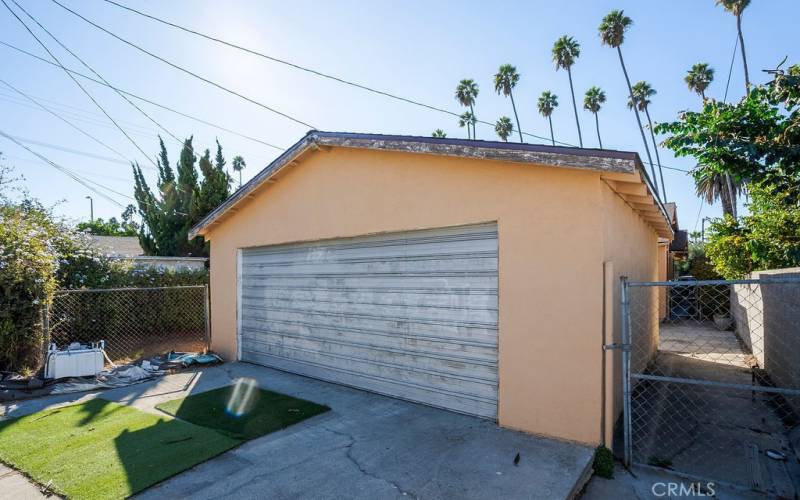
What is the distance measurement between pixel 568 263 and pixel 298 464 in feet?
10.8

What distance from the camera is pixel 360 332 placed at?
6.16 metres

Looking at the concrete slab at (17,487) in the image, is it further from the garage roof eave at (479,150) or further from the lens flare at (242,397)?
the garage roof eave at (479,150)

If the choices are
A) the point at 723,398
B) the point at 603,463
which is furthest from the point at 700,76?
the point at 603,463

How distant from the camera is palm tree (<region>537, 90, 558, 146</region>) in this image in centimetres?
3509

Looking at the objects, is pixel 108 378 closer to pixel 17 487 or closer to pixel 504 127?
pixel 17 487

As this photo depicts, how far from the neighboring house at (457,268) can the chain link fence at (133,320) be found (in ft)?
11.1

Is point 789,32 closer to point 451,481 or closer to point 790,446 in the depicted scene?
point 790,446

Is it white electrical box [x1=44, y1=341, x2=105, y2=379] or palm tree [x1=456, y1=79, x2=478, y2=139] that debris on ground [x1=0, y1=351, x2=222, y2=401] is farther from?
palm tree [x1=456, y1=79, x2=478, y2=139]

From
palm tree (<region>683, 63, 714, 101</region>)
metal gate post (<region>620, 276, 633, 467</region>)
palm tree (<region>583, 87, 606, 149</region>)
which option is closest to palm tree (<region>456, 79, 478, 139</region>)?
palm tree (<region>583, 87, 606, 149</region>)

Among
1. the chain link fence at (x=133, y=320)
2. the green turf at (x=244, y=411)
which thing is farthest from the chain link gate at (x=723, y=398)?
the chain link fence at (x=133, y=320)

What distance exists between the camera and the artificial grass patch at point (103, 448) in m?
3.52

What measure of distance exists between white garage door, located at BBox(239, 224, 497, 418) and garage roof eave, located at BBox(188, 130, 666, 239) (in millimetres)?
932

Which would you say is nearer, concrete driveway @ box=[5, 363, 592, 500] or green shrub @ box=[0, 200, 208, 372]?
concrete driveway @ box=[5, 363, 592, 500]

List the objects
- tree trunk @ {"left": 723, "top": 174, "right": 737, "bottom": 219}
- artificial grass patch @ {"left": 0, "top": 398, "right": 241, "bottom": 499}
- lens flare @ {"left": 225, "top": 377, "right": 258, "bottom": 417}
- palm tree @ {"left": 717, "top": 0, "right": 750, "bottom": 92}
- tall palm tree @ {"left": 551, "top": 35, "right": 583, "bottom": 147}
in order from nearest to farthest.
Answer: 1. artificial grass patch @ {"left": 0, "top": 398, "right": 241, "bottom": 499}
2. lens flare @ {"left": 225, "top": 377, "right": 258, "bottom": 417}
3. palm tree @ {"left": 717, "top": 0, "right": 750, "bottom": 92}
4. tree trunk @ {"left": 723, "top": 174, "right": 737, "bottom": 219}
5. tall palm tree @ {"left": 551, "top": 35, "right": 583, "bottom": 147}
